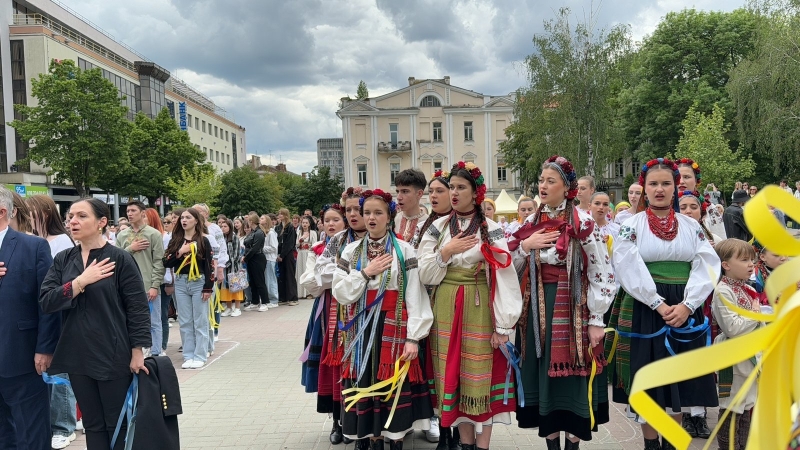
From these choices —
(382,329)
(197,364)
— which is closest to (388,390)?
(382,329)

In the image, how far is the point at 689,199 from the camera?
200 inches

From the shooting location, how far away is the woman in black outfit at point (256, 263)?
12430 millimetres

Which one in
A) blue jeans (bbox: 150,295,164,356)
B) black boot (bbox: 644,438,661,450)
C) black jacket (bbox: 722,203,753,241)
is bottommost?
black boot (bbox: 644,438,661,450)

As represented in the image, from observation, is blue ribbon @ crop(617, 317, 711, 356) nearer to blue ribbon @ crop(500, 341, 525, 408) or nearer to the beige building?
blue ribbon @ crop(500, 341, 525, 408)

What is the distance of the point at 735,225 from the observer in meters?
8.23

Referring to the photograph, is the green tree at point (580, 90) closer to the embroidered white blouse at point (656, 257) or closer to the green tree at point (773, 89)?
the green tree at point (773, 89)

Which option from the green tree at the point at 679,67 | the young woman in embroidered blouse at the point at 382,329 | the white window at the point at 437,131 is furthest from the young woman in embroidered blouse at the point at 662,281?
the white window at the point at 437,131

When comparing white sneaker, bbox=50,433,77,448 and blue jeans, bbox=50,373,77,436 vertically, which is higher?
blue jeans, bbox=50,373,77,436

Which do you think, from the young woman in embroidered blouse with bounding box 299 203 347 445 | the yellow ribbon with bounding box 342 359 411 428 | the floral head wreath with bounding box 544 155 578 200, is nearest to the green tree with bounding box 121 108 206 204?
the young woman in embroidered blouse with bounding box 299 203 347 445

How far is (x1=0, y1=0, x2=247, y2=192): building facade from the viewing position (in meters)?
34.5

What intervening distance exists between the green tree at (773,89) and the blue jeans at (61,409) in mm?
27913

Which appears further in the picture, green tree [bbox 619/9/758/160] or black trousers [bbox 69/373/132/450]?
green tree [bbox 619/9/758/160]

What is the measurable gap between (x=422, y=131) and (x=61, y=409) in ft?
170

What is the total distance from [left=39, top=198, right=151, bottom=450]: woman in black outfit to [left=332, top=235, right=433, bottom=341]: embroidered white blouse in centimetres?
136
